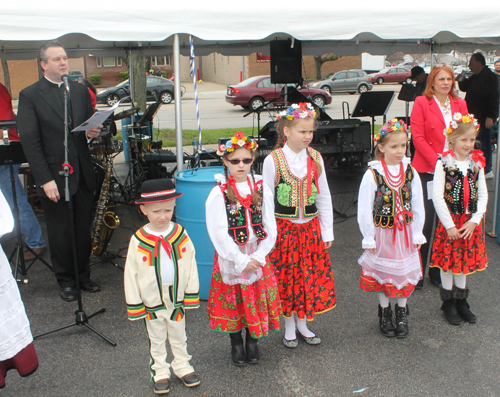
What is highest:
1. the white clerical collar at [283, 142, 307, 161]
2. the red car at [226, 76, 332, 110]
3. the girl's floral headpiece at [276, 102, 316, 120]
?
the red car at [226, 76, 332, 110]

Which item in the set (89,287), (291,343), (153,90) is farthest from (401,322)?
(153,90)

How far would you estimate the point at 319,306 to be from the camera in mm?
3139

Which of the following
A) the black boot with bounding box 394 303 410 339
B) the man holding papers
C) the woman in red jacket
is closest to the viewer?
the black boot with bounding box 394 303 410 339

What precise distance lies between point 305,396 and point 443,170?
1816 millimetres

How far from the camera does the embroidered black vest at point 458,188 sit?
3.40m

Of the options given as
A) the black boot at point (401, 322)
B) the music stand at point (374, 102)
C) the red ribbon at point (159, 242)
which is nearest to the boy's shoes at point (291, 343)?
the black boot at point (401, 322)

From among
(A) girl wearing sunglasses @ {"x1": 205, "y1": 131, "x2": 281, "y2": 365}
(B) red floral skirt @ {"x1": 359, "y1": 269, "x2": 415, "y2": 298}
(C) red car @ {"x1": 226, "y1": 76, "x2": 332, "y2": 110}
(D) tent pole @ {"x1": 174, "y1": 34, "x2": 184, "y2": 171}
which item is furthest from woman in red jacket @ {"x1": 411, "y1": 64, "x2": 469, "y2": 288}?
(C) red car @ {"x1": 226, "y1": 76, "x2": 332, "y2": 110}

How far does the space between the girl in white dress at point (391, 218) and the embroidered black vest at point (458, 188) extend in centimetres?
33

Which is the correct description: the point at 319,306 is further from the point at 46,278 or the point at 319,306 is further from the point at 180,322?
the point at 46,278

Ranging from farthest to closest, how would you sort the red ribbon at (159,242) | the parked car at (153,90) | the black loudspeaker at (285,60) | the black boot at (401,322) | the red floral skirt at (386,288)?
the parked car at (153,90) → the black loudspeaker at (285,60) → the black boot at (401,322) → the red floral skirt at (386,288) → the red ribbon at (159,242)

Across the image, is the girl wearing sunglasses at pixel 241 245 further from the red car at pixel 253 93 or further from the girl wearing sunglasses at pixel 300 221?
the red car at pixel 253 93

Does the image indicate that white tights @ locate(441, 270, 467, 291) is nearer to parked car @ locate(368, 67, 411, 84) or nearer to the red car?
the red car

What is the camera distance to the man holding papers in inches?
144

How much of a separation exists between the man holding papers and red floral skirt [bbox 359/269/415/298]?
2165mm
